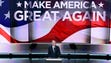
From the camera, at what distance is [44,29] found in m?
12.3

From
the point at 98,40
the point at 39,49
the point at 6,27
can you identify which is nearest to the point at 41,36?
the point at 39,49

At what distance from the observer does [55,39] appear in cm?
1230

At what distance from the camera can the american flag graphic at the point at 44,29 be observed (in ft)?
39.8

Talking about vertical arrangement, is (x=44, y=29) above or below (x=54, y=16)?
below

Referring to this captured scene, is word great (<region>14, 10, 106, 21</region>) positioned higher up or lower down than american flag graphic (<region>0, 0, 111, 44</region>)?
higher up

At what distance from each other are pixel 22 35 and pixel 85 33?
227 centimetres

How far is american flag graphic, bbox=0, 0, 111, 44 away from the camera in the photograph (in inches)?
478

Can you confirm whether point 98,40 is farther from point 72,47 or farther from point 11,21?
point 11,21

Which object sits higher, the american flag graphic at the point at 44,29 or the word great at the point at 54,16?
the word great at the point at 54,16

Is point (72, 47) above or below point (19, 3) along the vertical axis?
below

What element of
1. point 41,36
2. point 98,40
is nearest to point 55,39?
point 41,36

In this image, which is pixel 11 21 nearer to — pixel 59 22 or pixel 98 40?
pixel 59 22

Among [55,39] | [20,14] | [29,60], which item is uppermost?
[20,14]

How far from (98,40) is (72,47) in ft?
3.16
